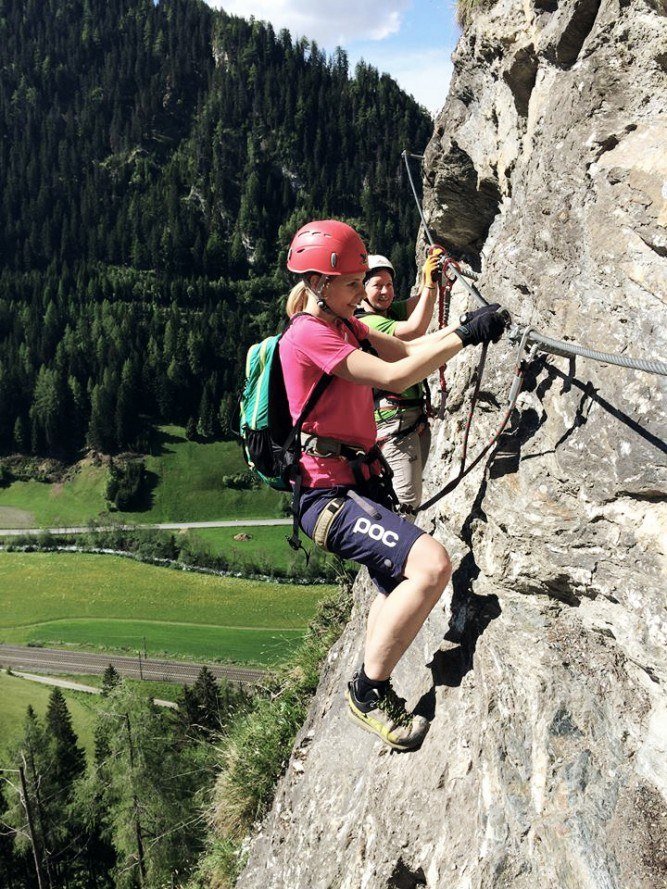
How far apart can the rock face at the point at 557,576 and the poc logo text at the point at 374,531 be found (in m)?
0.99

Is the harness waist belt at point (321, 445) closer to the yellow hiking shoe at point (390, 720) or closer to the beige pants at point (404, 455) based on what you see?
the yellow hiking shoe at point (390, 720)

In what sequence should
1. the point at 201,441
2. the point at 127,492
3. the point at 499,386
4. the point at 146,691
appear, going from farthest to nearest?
the point at 201,441 → the point at 127,492 → the point at 146,691 → the point at 499,386

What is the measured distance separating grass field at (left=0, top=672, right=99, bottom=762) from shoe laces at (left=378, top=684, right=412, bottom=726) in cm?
5885

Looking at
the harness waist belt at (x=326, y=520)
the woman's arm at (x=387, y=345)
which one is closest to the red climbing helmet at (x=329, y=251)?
the woman's arm at (x=387, y=345)

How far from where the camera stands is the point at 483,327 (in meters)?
5.44

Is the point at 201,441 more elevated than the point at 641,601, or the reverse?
the point at 641,601

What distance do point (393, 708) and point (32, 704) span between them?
72226mm

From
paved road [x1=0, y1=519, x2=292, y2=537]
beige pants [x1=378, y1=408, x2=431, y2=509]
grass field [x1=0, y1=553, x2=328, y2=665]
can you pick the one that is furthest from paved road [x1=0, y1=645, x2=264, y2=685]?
beige pants [x1=378, y1=408, x2=431, y2=509]

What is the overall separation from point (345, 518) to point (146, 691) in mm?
74978

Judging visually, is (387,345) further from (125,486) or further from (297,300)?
(125,486)

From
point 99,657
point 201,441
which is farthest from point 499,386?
point 201,441

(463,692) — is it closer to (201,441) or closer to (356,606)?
(356,606)

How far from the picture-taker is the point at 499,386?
22.0 feet

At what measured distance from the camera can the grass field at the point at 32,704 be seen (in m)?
61.9
